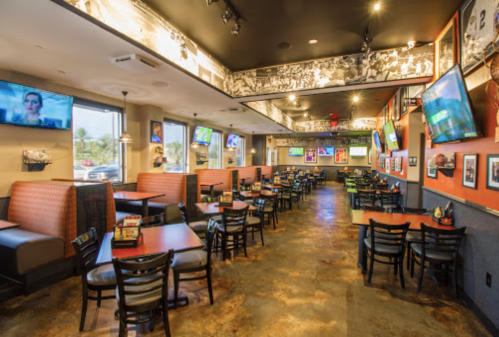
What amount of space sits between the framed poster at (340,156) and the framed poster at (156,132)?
12.6m

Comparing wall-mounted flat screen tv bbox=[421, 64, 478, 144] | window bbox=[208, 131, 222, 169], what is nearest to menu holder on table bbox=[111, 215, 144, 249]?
wall-mounted flat screen tv bbox=[421, 64, 478, 144]

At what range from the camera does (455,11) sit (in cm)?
A: 316

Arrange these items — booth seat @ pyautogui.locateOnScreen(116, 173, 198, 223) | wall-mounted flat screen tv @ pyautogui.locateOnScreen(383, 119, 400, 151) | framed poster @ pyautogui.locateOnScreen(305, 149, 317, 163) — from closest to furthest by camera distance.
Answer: booth seat @ pyautogui.locateOnScreen(116, 173, 198, 223) → wall-mounted flat screen tv @ pyautogui.locateOnScreen(383, 119, 400, 151) → framed poster @ pyautogui.locateOnScreen(305, 149, 317, 163)

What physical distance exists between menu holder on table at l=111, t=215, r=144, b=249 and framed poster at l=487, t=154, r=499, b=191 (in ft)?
11.6

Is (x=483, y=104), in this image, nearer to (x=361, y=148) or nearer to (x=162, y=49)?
(x=162, y=49)

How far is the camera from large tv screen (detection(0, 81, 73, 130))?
3955 mm

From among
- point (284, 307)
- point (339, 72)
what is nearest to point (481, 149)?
point (339, 72)

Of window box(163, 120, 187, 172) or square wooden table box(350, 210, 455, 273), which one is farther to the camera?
window box(163, 120, 187, 172)

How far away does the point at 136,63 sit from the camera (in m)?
3.51

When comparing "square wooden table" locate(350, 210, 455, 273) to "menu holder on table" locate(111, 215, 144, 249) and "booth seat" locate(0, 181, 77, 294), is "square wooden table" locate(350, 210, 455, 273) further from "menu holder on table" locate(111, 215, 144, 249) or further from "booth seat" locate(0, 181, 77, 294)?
"booth seat" locate(0, 181, 77, 294)

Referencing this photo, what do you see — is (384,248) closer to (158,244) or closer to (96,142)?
(158,244)

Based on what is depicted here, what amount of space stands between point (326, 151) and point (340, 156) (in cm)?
98

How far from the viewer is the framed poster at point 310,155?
1697 centimetres

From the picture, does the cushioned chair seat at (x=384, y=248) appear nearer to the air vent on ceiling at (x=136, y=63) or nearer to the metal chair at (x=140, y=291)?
the metal chair at (x=140, y=291)
